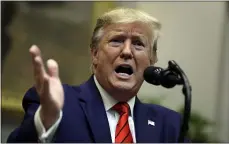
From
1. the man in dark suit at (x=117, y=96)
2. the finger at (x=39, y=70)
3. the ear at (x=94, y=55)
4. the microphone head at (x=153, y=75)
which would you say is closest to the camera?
the finger at (x=39, y=70)

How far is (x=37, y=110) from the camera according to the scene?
1.02 meters

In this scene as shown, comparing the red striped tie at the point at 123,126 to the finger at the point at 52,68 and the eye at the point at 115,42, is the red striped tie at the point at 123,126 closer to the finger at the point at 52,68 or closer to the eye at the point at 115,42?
the eye at the point at 115,42

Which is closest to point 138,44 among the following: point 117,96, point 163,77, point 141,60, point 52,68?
point 141,60

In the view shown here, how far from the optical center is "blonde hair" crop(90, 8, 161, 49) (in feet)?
4.11

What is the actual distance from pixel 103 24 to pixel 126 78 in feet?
0.56

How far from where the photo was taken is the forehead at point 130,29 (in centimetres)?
124

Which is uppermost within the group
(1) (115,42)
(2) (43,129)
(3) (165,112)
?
(1) (115,42)

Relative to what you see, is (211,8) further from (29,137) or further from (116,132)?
(29,137)

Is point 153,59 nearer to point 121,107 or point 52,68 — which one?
point 121,107

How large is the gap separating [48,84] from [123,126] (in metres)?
0.32

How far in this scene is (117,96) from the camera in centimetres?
124

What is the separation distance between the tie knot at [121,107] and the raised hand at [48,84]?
0.93 ft

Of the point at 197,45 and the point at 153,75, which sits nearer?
the point at 153,75

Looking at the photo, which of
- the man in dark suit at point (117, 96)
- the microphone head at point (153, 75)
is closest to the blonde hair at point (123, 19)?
the man in dark suit at point (117, 96)
